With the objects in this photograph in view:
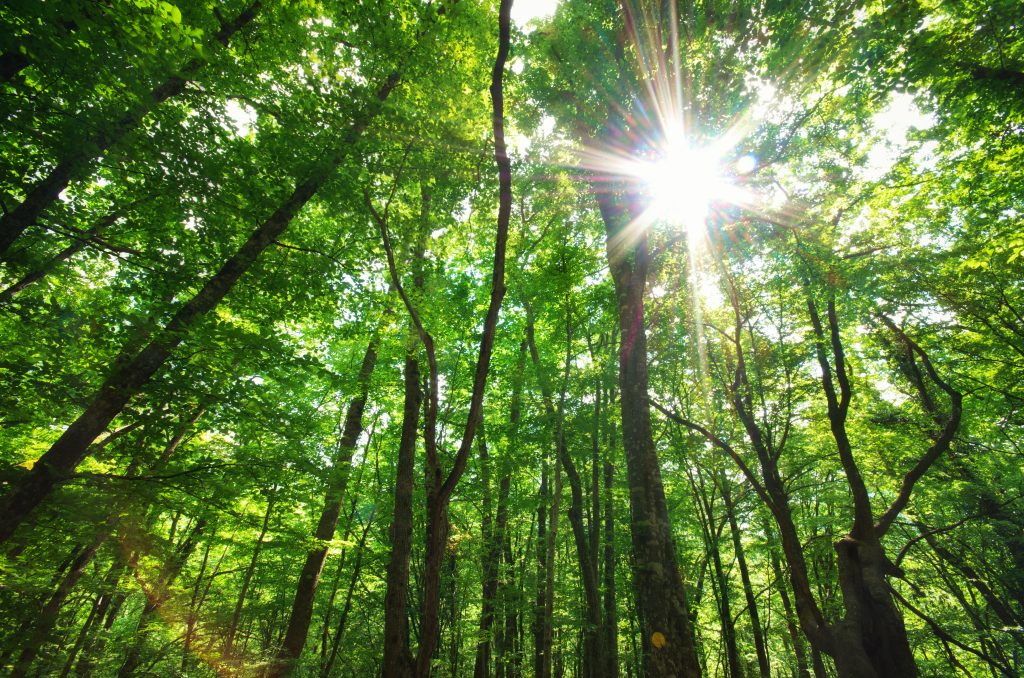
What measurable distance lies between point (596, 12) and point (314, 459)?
12.4m

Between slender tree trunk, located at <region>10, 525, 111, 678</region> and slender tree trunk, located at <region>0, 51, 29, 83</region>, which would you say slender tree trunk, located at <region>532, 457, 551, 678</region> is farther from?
slender tree trunk, located at <region>0, 51, 29, 83</region>

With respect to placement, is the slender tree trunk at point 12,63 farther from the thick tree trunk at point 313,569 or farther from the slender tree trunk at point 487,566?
the slender tree trunk at point 487,566

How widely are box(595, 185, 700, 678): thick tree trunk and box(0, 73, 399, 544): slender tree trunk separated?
5.39 meters

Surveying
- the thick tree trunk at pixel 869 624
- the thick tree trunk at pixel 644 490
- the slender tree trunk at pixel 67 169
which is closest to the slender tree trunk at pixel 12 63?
the slender tree trunk at pixel 67 169

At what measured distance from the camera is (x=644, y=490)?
6.32 m

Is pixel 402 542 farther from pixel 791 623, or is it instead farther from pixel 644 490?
pixel 791 623

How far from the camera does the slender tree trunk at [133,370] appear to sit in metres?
4.89

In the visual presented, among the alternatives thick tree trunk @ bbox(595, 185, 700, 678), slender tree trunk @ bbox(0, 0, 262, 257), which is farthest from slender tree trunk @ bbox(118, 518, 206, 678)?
thick tree trunk @ bbox(595, 185, 700, 678)

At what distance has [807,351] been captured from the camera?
11727mm

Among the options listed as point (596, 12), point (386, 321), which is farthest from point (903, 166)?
point (386, 321)

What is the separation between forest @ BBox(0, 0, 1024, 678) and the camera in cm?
529

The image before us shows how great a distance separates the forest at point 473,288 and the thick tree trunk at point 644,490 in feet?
0.19

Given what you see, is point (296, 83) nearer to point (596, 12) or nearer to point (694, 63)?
point (596, 12)

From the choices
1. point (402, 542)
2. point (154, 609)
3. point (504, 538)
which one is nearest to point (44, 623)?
point (402, 542)
